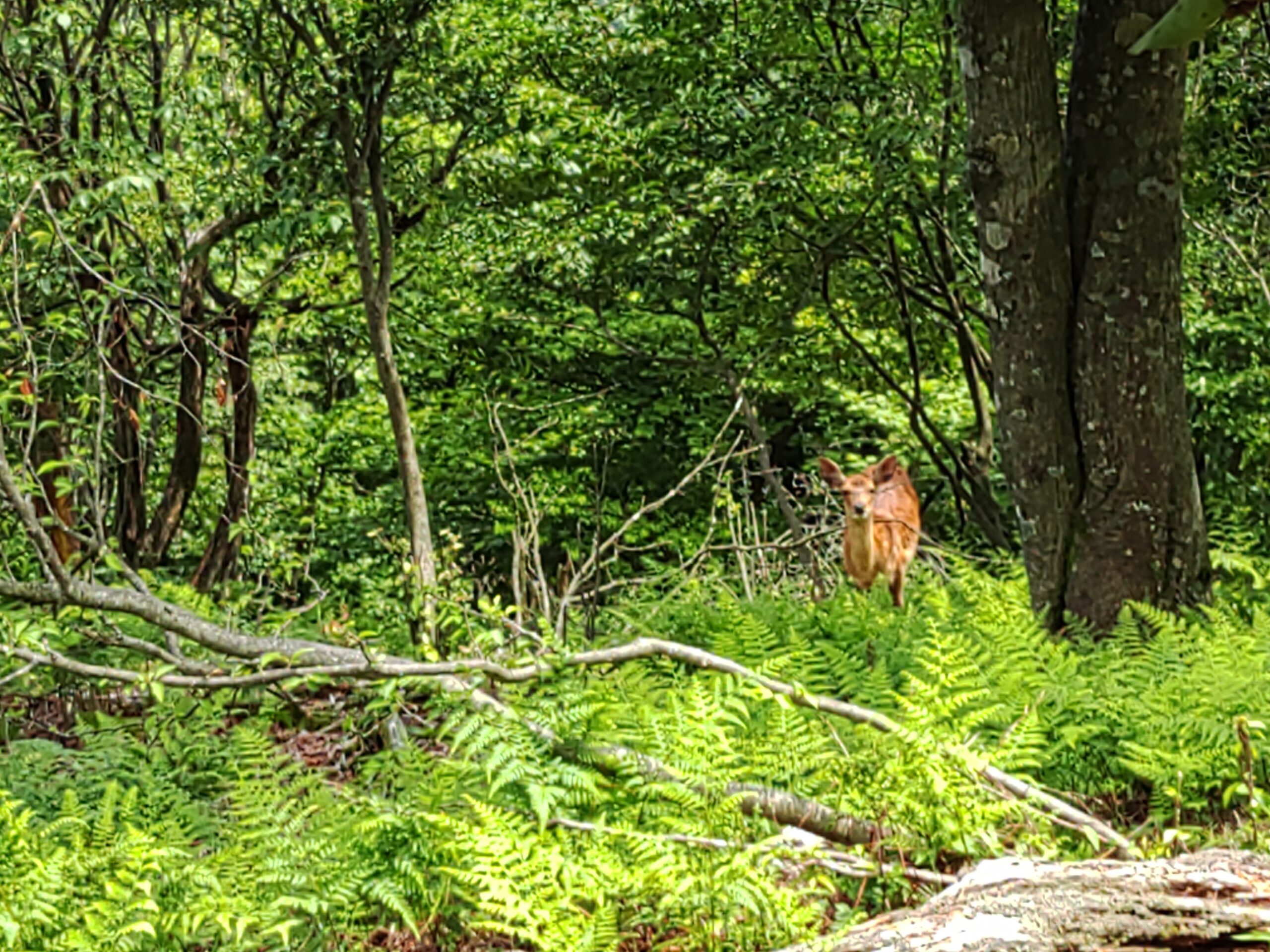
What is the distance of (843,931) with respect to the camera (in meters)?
2.64

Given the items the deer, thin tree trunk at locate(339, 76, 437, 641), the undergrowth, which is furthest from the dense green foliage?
the deer

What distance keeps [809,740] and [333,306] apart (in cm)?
673

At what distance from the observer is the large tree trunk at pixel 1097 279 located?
6.12 meters

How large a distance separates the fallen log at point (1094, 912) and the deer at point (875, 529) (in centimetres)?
614

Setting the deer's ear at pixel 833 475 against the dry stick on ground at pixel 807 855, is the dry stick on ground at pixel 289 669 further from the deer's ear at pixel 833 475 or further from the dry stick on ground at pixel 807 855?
the deer's ear at pixel 833 475

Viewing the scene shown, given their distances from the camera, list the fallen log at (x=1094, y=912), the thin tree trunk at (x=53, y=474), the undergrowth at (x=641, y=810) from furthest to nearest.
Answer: the thin tree trunk at (x=53, y=474), the undergrowth at (x=641, y=810), the fallen log at (x=1094, y=912)

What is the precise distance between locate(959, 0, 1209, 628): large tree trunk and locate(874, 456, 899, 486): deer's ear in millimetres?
2917

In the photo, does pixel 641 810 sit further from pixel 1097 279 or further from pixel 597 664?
pixel 1097 279

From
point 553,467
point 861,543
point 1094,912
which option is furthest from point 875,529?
point 553,467

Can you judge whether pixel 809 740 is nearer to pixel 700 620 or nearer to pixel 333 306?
pixel 700 620

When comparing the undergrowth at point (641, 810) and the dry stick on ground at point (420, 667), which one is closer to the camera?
the undergrowth at point (641, 810)

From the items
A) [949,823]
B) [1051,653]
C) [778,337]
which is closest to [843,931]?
[949,823]

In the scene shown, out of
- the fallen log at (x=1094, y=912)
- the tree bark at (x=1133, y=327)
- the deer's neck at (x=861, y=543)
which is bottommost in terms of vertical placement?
the deer's neck at (x=861, y=543)

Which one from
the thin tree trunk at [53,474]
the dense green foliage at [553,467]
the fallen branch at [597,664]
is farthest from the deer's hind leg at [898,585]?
the thin tree trunk at [53,474]
